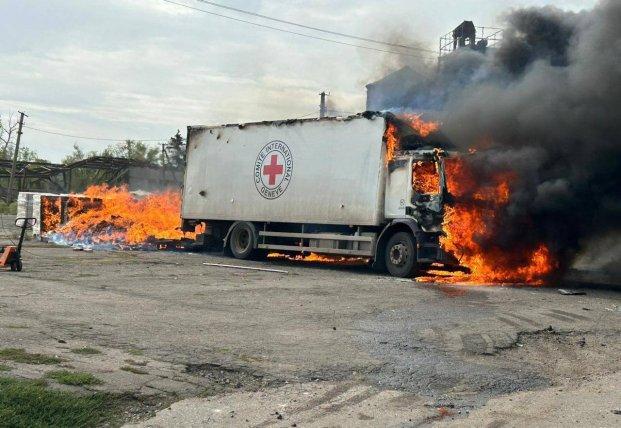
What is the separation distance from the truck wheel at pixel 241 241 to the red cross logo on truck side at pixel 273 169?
49.3 inches

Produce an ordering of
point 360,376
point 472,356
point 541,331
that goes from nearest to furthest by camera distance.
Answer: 1. point 360,376
2. point 472,356
3. point 541,331

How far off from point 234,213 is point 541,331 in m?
11.4

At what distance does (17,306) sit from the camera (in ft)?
26.0

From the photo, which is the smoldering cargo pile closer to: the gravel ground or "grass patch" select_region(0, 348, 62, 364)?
the gravel ground

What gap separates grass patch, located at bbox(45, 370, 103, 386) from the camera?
4637 mm

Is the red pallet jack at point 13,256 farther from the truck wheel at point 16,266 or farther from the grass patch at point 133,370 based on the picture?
the grass patch at point 133,370

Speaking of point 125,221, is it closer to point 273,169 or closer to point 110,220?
point 110,220

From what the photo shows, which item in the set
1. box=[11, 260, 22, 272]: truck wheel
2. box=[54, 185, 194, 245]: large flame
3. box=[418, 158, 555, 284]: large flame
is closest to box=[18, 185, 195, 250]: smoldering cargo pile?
box=[54, 185, 194, 245]: large flame

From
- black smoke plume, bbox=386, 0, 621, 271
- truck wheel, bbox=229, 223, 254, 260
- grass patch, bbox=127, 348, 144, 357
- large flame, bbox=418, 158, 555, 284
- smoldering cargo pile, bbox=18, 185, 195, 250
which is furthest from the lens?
smoldering cargo pile, bbox=18, 185, 195, 250

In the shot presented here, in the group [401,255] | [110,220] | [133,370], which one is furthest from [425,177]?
[110,220]

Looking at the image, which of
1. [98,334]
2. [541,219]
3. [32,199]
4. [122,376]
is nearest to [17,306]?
[98,334]

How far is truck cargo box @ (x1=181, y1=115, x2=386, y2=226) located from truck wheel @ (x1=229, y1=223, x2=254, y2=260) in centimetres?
32

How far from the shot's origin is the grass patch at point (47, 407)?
393 centimetres

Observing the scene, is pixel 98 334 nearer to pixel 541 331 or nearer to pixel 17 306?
pixel 17 306
